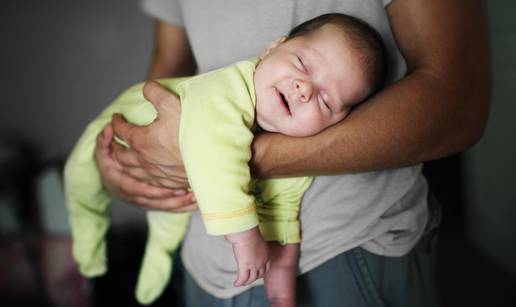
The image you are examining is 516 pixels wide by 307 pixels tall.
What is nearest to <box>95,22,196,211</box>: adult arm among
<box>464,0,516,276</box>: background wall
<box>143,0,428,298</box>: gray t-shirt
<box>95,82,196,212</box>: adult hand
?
<box>95,82,196,212</box>: adult hand

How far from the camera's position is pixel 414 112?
0.54 meters

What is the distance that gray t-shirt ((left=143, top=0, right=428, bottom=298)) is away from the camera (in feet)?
2.04

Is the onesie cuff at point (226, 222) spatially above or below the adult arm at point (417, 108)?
below

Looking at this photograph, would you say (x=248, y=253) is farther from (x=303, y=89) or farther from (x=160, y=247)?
(x=160, y=247)

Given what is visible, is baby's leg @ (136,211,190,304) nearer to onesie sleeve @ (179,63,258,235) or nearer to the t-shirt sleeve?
onesie sleeve @ (179,63,258,235)

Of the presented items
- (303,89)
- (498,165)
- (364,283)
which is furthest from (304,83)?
(498,165)

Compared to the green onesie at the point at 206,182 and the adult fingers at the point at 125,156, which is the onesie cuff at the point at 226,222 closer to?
the green onesie at the point at 206,182

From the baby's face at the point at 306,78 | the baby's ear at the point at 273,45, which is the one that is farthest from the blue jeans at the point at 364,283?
the baby's ear at the point at 273,45

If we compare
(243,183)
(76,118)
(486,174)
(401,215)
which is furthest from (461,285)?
(76,118)

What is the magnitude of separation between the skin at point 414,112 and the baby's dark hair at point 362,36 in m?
0.03

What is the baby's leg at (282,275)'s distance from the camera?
61 cm

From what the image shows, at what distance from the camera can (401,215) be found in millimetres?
640

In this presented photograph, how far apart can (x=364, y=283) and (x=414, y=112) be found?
0.28 metres

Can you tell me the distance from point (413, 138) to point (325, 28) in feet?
0.64
